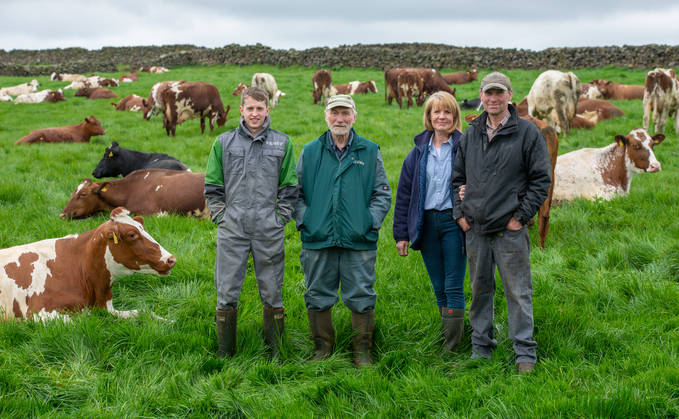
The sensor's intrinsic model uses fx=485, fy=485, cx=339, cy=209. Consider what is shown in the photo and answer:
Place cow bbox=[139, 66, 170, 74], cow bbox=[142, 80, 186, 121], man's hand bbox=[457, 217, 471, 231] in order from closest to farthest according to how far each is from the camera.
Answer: man's hand bbox=[457, 217, 471, 231] → cow bbox=[142, 80, 186, 121] → cow bbox=[139, 66, 170, 74]

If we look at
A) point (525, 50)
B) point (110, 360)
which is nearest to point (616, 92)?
point (525, 50)

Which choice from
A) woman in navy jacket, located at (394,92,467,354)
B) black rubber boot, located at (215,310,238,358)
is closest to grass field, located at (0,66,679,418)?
black rubber boot, located at (215,310,238,358)

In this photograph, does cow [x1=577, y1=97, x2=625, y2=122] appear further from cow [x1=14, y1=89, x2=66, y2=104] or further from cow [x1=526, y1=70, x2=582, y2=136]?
cow [x1=14, y1=89, x2=66, y2=104]

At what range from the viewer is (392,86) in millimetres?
19547

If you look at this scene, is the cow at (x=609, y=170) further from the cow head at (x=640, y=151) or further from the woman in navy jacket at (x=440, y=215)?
the woman in navy jacket at (x=440, y=215)

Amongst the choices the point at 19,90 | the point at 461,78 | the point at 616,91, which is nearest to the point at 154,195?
the point at 616,91

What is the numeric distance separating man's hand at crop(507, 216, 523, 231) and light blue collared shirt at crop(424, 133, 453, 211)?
0.47 meters

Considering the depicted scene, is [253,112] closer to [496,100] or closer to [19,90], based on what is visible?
[496,100]

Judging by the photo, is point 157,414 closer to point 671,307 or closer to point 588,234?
point 671,307

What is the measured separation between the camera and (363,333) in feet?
11.6

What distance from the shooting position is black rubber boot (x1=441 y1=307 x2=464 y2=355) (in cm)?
354

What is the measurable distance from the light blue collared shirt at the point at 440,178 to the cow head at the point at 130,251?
2.18 m

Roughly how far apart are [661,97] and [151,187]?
11137mm

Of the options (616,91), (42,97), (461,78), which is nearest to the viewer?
(616,91)
